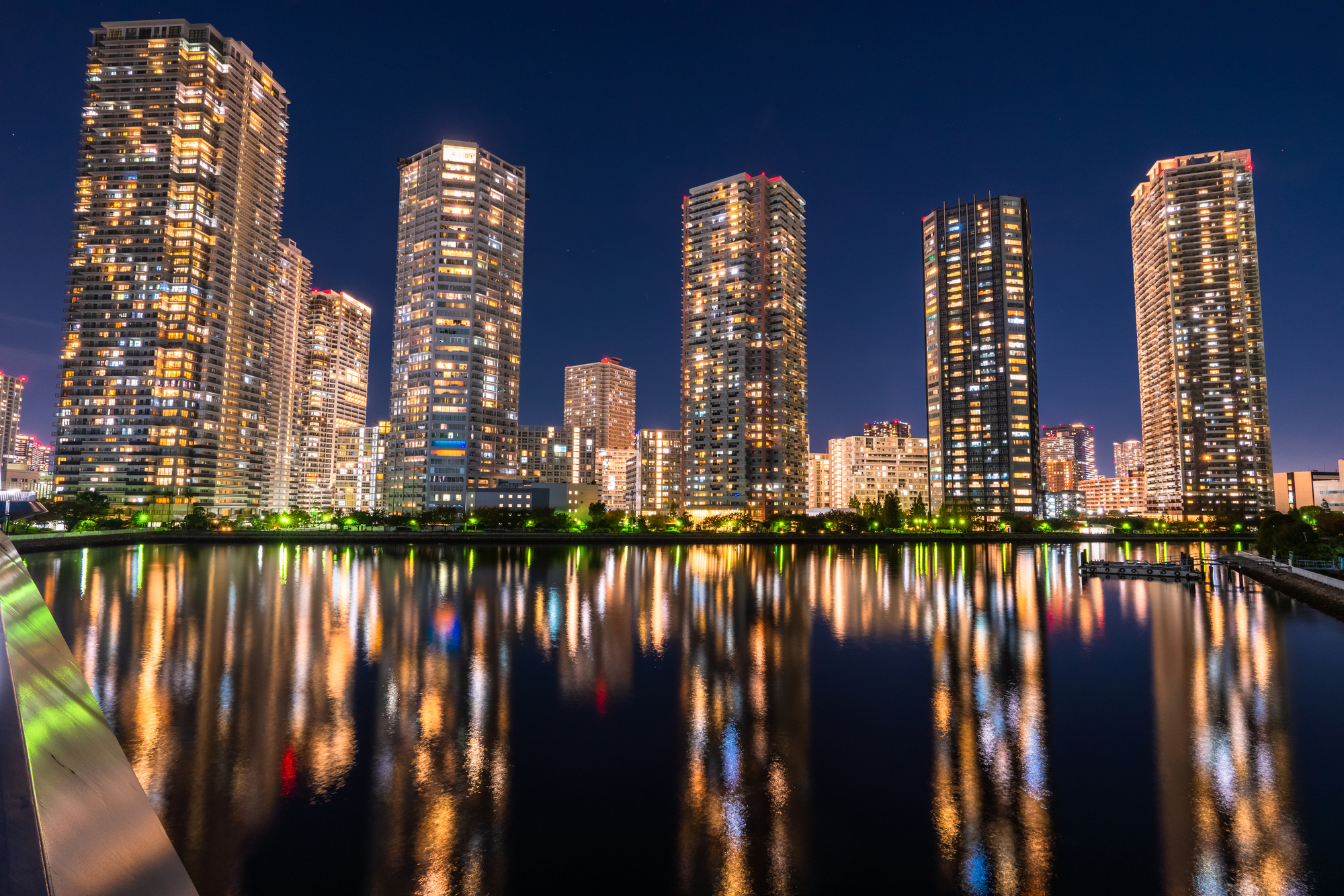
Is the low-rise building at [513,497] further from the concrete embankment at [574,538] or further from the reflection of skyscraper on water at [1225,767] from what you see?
the reflection of skyscraper on water at [1225,767]

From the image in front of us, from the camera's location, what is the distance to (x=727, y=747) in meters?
19.5

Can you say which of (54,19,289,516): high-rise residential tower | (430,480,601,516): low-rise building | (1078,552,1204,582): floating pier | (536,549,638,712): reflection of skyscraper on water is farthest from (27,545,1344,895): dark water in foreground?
(54,19,289,516): high-rise residential tower

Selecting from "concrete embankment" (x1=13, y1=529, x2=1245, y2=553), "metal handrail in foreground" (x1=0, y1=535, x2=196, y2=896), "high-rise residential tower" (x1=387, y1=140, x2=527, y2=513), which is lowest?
"concrete embankment" (x1=13, y1=529, x2=1245, y2=553)

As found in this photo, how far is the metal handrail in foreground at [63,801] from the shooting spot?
4191mm

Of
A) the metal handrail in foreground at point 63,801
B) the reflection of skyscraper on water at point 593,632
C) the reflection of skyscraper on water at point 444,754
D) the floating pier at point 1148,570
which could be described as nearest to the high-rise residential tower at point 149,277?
the reflection of skyscraper on water at point 593,632

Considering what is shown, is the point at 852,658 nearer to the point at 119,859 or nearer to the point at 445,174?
the point at 119,859

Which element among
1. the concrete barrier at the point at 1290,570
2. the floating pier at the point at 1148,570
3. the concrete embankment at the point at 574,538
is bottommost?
the concrete embankment at the point at 574,538

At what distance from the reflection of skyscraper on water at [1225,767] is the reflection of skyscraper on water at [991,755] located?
8.76ft

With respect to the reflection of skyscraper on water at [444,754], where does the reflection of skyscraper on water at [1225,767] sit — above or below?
below

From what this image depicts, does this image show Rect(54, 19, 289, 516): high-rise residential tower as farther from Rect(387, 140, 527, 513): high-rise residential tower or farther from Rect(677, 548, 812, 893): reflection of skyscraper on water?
Rect(677, 548, 812, 893): reflection of skyscraper on water

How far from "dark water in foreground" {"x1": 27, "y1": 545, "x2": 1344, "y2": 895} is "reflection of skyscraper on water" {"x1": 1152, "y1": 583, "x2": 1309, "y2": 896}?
98mm

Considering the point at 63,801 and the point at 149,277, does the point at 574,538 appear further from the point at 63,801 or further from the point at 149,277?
the point at 63,801

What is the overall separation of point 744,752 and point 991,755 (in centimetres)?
710

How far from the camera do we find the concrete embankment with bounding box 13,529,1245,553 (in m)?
127
